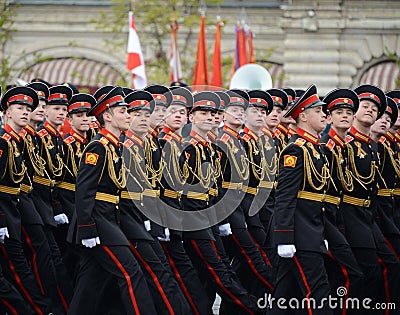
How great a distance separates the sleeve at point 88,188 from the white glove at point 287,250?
1.42 metres

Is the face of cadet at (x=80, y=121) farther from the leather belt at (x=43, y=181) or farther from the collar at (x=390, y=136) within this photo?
the collar at (x=390, y=136)

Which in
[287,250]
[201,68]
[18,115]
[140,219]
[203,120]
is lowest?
[287,250]

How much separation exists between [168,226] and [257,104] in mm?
2298

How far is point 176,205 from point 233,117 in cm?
144

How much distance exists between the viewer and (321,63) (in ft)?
92.8

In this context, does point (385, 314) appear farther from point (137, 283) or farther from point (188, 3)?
point (188, 3)

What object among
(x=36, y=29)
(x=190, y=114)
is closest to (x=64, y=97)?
(x=190, y=114)

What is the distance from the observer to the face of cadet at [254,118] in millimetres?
11734

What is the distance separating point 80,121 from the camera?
11781mm

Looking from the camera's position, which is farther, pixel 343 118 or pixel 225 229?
pixel 225 229

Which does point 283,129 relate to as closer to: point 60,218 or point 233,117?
point 233,117

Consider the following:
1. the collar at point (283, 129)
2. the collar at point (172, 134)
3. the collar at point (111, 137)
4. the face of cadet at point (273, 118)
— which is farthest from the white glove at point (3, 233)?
the collar at point (283, 129)

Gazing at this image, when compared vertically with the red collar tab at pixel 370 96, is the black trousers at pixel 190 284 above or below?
below

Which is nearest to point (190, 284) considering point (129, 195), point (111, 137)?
point (129, 195)
